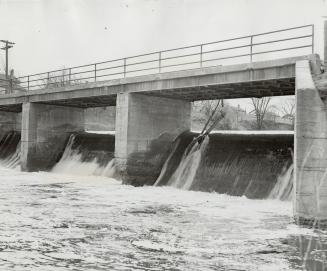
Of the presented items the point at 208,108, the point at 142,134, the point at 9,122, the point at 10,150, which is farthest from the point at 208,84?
the point at 208,108

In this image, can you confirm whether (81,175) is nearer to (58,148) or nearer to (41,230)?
(58,148)

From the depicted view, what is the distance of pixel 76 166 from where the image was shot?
25969 mm

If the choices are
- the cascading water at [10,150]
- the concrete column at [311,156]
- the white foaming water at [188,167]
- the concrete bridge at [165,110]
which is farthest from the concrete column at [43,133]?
the concrete column at [311,156]

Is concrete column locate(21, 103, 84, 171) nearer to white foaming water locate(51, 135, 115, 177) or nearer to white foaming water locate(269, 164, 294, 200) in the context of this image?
white foaming water locate(51, 135, 115, 177)

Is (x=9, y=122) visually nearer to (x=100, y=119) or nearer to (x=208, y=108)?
(x=100, y=119)

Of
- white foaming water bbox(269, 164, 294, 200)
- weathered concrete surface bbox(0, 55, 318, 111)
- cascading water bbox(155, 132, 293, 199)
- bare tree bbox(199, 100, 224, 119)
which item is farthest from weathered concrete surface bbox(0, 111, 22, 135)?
bare tree bbox(199, 100, 224, 119)

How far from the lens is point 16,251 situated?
812 centimetres

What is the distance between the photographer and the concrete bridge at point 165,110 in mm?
11281

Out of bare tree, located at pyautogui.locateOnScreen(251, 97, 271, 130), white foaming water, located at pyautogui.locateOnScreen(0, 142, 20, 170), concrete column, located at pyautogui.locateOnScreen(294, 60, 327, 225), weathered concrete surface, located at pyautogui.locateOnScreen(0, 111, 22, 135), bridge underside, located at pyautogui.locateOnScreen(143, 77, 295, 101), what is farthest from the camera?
bare tree, located at pyautogui.locateOnScreen(251, 97, 271, 130)

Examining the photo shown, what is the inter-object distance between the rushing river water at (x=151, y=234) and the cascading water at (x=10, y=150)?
14588 mm

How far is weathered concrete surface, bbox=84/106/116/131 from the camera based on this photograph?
4888cm

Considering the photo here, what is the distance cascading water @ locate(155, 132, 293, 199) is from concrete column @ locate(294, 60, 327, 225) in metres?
4.33

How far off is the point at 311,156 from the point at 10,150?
2599 centimetres

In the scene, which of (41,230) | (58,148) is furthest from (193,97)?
(41,230)
